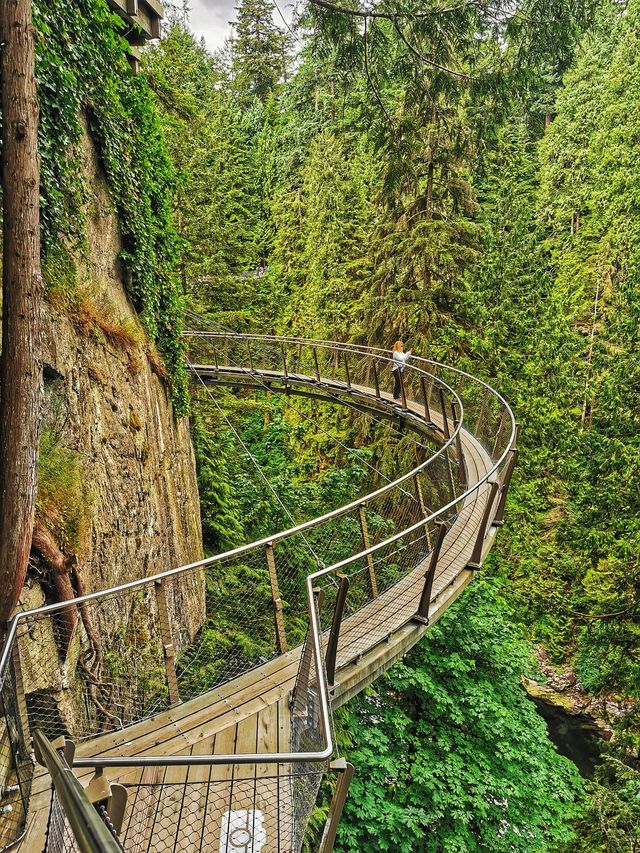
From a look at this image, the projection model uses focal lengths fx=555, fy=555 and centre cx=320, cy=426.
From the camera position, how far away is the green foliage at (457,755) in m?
8.83

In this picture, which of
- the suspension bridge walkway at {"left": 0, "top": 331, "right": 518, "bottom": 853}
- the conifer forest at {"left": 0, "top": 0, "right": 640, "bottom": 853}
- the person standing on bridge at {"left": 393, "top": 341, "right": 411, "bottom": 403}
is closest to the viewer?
the suspension bridge walkway at {"left": 0, "top": 331, "right": 518, "bottom": 853}

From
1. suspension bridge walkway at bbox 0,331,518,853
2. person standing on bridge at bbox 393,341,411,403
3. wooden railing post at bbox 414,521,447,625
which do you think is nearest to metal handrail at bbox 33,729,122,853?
suspension bridge walkway at bbox 0,331,518,853

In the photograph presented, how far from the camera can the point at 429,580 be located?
4844mm

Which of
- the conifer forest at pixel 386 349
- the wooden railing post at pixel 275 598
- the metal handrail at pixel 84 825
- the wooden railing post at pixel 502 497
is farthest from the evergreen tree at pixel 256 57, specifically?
the metal handrail at pixel 84 825

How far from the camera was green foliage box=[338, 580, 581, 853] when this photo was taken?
8.83m

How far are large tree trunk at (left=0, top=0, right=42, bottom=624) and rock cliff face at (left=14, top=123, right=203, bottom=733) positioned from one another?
0.84 metres

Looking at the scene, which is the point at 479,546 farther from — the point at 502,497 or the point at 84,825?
the point at 84,825

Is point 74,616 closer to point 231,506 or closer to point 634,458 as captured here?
point 231,506

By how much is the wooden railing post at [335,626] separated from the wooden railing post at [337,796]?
1.22 meters

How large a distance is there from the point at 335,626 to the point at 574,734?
16484 mm

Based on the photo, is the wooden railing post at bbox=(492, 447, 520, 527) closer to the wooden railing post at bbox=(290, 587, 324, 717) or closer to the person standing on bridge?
the wooden railing post at bbox=(290, 587, 324, 717)

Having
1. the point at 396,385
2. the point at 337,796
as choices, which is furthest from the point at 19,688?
the point at 396,385

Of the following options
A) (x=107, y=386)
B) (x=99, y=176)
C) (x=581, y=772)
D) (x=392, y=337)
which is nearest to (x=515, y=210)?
(x=392, y=337)

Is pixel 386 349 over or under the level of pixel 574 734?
over
